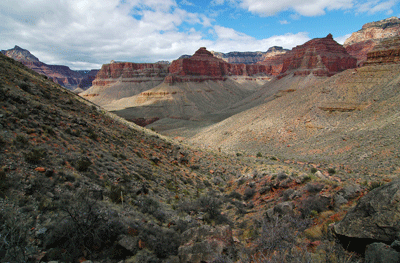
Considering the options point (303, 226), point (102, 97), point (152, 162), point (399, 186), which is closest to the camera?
point (399, 186)

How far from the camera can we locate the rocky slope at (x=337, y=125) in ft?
48.9

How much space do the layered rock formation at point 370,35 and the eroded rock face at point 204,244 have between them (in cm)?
11143

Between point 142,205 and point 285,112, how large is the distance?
26.6m

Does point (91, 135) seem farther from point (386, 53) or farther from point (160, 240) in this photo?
point (386, 53)

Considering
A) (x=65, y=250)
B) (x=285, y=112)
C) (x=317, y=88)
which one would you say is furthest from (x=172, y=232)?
(x=317, y=88)

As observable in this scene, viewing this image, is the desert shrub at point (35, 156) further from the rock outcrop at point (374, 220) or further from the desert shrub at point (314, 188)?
the desert shrub at point (314, 188)

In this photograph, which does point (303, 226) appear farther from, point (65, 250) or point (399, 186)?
point (65, 250)

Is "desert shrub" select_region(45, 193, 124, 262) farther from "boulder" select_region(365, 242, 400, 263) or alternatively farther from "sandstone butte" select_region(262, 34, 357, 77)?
"sandstone butte" select_region(262, 34, 357, 77)

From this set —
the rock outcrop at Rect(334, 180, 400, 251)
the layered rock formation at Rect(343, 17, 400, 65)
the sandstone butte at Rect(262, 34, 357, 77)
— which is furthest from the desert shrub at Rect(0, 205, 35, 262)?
the layered rock formation at Rect(343, 17, 400, 65)

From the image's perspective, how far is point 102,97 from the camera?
355ft

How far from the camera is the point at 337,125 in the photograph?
71.2 feet

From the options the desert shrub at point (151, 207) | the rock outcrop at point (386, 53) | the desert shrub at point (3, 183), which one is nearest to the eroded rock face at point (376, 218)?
the desert shrub at point (151, 207)

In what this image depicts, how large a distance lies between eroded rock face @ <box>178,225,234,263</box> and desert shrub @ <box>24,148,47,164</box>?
Answer: 4.64m

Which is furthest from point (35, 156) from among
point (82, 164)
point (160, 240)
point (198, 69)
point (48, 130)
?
point (198, 69)
